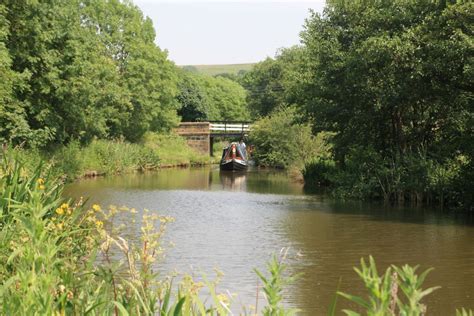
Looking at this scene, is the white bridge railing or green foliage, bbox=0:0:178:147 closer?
green foliage, bbox=0:0:178:147

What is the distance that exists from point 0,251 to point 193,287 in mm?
1983

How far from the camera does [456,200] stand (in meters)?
20.5

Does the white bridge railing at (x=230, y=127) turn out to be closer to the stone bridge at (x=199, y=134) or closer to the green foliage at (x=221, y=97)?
the stone bridge at (x=199, y=134)

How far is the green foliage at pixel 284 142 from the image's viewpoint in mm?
38562

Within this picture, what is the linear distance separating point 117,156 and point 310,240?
88.1 ft

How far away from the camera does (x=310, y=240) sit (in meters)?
14.7

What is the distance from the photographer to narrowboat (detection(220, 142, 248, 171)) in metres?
47.6

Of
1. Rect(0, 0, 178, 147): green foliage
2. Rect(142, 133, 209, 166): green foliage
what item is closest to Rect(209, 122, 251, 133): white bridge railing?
Rect(142, 133, 209, 166): green foliage

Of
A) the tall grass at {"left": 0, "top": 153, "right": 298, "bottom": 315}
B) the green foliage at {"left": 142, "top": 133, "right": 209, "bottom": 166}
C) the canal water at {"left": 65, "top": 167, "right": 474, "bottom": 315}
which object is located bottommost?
the canal water at {"left": 65, "top": 167, "right": 474, "bottom": 315}

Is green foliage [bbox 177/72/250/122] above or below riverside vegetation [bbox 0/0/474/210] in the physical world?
above

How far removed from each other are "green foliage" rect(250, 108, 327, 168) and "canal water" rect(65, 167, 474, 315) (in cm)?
864

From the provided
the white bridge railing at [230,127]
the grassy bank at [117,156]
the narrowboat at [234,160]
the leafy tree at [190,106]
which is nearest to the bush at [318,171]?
the grassy bank at [117,156]

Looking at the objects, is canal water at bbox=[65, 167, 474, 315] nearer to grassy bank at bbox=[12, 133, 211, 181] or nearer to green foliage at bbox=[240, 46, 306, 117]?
grassy bank at bbox=[12, 133, 211, 181]

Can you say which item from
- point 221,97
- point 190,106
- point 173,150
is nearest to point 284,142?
point 173,150
